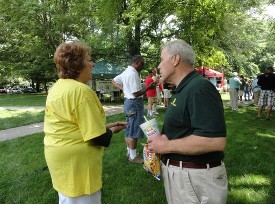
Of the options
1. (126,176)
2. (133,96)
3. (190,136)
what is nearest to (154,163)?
(190,136)

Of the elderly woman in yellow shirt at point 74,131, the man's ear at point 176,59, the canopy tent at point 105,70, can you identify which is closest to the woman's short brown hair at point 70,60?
the elderly woman in yellow shirt at point 74,131

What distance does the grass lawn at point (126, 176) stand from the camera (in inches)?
185

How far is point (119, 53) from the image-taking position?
69.9 ft

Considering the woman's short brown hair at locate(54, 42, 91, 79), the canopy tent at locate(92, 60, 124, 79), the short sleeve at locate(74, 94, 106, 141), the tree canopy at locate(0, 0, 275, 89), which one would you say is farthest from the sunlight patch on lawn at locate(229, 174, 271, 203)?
the canopy tent at locate(92, 60, 124, 79)

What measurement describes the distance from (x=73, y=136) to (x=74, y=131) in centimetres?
4

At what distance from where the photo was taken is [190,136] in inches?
89.7

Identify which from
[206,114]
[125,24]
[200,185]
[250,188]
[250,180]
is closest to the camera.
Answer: [206,114]

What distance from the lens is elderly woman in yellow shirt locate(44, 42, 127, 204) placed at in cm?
251

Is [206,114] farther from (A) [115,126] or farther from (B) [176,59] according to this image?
(A) [115,126]

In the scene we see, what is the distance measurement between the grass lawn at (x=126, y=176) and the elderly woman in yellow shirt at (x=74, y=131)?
2.01 metres

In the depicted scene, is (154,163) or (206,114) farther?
(154,163)

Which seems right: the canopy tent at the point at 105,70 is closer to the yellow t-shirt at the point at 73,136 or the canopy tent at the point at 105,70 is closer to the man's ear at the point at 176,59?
the yellow t-shirt at the point at 73,136

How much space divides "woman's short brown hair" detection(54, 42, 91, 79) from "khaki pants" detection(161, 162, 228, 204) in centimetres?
110

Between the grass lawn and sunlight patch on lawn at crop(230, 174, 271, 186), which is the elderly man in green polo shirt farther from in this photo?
sunlight patch on lawn at crop(230, 174, 271, 186)
